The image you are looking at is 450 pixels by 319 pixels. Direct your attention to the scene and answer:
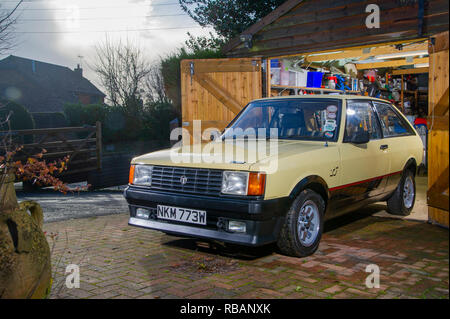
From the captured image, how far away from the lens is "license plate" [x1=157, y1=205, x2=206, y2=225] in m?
4.34

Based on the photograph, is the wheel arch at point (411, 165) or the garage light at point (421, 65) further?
the garage light at point (421, 65)

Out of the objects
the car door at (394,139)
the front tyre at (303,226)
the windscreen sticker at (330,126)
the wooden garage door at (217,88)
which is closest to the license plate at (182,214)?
the front tyre at (303,226)

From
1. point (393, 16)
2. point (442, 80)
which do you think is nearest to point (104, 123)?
point (393, 16)

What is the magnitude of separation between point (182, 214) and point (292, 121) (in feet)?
6.19

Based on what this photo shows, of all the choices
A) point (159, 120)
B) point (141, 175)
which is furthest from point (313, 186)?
point (159, 120)

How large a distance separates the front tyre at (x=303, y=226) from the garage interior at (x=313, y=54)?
59.0 inches

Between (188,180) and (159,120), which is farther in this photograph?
(159,120)

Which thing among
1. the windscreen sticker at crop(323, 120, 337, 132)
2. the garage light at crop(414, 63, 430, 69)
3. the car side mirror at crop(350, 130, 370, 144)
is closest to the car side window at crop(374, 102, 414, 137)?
the car side mirror at crop(350, 130, 370, 144)

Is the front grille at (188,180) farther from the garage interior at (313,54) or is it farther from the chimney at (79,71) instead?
the chimney at (79,71)

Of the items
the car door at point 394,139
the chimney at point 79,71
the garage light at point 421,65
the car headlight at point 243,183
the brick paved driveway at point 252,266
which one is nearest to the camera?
the brick paved driveway at point 252,266

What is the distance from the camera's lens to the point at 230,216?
4172 millimetres

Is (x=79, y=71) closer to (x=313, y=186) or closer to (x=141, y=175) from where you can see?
(x=141, y=175)

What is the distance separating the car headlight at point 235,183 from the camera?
13.6 feet

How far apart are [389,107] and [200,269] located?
3.95 metres
